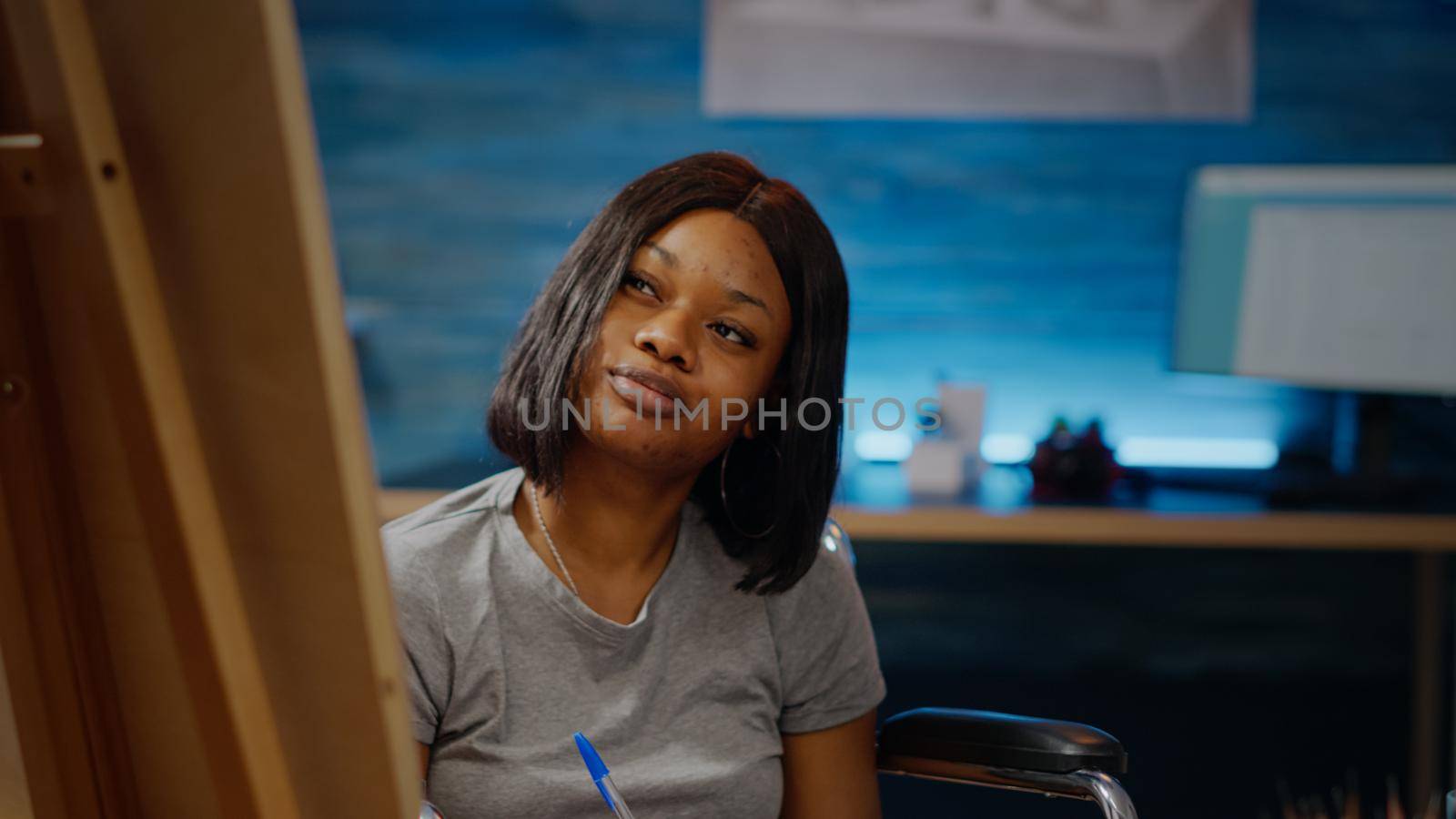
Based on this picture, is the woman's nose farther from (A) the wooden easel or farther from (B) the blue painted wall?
(B) the blue painted wall

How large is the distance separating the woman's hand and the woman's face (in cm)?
32

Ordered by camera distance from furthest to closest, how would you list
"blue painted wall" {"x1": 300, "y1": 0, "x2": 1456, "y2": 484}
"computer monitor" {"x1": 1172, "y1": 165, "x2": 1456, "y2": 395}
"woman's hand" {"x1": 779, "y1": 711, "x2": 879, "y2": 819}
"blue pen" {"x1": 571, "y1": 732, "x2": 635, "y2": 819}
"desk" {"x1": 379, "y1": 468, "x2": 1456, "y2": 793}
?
"blue painted wall" {"x1": 300, "y1": 0, "x2": 1456, "y2": 484} < "computer monitor" {"x1": 1172, "y1": 165, "x2": 1456, "y2": 395} < "desk" {"x1": 379, "y1": 468, "x2": 1456, "y2": 793} < "woman's hand" {"x1": 779, "y1": 711, "x2": 879, "y2": 819} < "blue pen" {"x1": 571, "y1": 732, "x2": 635, "y2": 819}

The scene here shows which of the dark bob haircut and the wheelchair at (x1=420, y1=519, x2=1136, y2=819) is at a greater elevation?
the dark bob haircut

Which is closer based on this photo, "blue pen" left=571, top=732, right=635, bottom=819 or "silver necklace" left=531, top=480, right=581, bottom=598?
"blue pen" left=571, top=732, right=635, bottom=819

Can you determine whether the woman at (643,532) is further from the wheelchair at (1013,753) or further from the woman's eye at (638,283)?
the wheelchair at (1013,753)

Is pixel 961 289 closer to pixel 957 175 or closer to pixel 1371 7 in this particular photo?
pixel 957 175

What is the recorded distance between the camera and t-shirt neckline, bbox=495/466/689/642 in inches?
41.1

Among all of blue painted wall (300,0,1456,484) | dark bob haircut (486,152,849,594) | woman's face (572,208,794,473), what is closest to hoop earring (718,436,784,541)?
dark bob haircut (486,152,849,594)

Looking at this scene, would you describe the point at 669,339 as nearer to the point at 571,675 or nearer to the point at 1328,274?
the point at 571,675

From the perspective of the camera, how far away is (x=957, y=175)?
2.65 m

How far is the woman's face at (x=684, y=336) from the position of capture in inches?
39.3

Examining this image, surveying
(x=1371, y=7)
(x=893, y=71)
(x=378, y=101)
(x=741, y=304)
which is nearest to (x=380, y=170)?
(x=378, y=101)

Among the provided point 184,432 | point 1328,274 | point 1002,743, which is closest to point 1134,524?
point 1328,274

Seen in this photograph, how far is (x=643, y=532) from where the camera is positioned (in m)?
1.11
